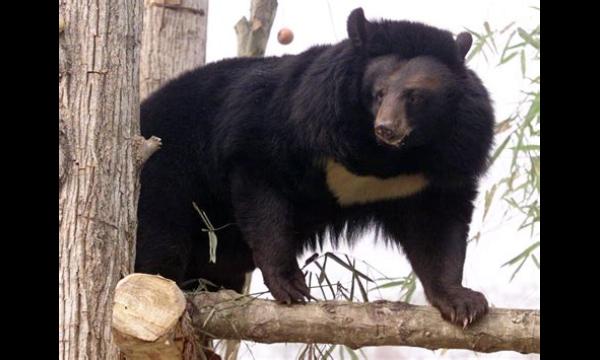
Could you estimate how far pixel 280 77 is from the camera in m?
3.86

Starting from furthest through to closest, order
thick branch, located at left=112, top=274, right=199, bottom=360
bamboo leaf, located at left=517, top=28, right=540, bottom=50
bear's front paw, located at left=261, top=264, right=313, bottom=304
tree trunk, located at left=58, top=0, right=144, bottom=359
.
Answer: bamboo leaf, located at left=517, top=28, right=540, bottom=50
bear's front paw, located at left=261, top=264, right=313, bottom=304
tree trunk, located at left=58, top=0, right=144, bottom=359
thick branch, located at left=112, top=274, right=199, bottom=360

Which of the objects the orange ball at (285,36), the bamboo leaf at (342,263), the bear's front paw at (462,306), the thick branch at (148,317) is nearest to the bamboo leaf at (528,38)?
the orange ball at (285,36)

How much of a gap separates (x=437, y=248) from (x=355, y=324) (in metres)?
0.64

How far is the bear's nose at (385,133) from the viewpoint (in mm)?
3122

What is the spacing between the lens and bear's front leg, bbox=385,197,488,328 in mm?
3393

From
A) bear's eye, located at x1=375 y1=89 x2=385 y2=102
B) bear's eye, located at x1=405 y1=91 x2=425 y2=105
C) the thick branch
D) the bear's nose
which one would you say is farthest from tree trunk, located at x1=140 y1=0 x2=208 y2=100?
the thick branch

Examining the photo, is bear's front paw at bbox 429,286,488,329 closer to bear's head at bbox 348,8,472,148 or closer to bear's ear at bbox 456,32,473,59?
bear's head at bbox 348,8,472,148

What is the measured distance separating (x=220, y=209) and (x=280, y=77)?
0.60 meters

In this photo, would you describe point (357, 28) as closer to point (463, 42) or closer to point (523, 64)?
point (463, 42)

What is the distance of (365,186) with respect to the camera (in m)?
3.75

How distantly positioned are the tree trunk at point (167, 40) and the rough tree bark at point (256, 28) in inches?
14.7

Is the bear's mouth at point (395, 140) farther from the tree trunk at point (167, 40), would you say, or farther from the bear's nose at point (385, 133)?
the tree trunk at point (167, 40)

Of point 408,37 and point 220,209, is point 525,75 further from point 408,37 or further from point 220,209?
point 220,209
